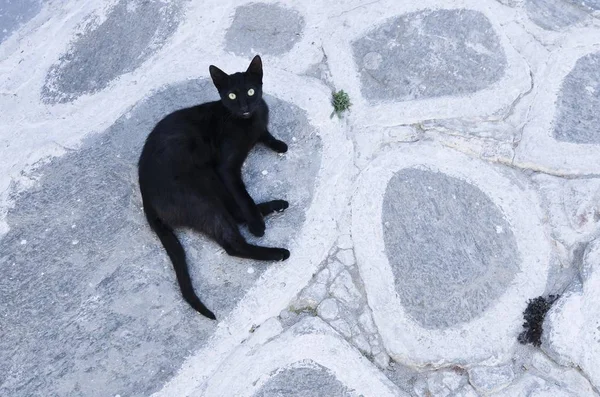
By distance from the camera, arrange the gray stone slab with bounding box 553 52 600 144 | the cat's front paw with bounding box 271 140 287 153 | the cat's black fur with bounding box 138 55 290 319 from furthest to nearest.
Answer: the cat's front paw with bounding box 271 140 287 153 < the gray stone slab with bounding box 553 52 600 144 < the cat's black fur with bounding box 138 55 290 319

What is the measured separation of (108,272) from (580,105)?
2733mm

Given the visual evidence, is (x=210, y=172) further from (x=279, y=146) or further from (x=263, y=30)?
(x=263, y=30)

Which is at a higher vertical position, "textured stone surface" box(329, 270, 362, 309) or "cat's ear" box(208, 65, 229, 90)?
"cat's ear" box(208, 65, 229, 90)

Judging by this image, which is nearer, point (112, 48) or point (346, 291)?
point (346, 291)

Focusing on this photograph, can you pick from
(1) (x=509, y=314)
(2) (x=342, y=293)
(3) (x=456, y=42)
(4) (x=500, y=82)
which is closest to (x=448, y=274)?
(1) (x=509, y=314)

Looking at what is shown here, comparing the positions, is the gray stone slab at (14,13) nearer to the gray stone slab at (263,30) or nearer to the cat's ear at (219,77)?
the gray stone slab at (263,30)

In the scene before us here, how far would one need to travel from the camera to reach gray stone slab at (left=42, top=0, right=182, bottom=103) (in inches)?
161

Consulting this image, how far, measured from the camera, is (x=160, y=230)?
3.29m

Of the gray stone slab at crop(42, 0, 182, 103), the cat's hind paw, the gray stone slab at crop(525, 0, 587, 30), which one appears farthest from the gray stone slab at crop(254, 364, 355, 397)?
the gray stone slab at crop(525, 0, 587, 30)

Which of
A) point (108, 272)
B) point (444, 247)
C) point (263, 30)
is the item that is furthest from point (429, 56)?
point (108, 272)

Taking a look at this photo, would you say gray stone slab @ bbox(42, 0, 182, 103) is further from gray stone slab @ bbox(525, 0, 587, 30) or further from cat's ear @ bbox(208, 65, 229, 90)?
gray stone slab @ bbox(525, 0, 587, 30)

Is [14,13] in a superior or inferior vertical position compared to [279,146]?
superior

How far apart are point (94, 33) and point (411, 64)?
214 centimetres

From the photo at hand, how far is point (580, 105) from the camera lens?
3.55 metres
